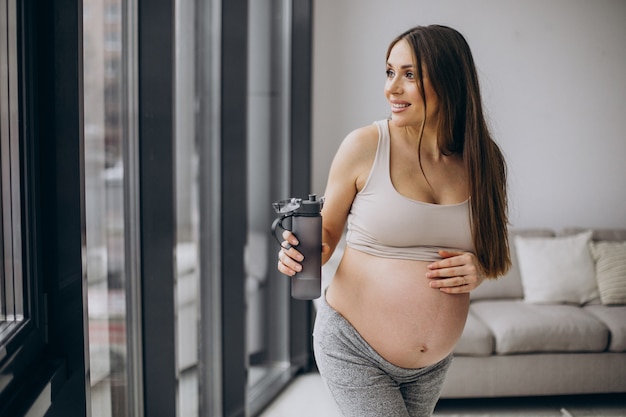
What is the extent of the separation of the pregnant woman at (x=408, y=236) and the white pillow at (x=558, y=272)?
1963 mm

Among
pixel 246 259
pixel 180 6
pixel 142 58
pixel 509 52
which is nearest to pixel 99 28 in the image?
pixel 142 58

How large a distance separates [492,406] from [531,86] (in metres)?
1.91

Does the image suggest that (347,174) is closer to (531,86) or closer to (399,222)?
(399,222)

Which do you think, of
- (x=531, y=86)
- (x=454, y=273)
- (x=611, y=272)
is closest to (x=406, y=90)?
(x=454, y=273)

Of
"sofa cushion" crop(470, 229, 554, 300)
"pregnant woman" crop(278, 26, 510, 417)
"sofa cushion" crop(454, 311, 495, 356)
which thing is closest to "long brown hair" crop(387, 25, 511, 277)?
"pregnant woman" crop(278, 26, 510, 417)

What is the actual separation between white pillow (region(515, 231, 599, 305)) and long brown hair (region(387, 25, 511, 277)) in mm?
1926

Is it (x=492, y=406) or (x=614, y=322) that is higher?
(x=614, y=322)

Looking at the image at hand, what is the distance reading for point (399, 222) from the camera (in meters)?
1.32

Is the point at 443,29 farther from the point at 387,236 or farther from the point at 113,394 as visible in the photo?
the point at 113,394

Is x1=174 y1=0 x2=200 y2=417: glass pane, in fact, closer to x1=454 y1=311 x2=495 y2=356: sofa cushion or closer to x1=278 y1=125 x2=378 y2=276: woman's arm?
x1=278 y1=125 x2=378 y2=276: woman's arm

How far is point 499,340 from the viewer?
287 cm

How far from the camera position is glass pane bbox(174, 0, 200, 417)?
2.12 meters

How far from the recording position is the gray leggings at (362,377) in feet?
4.38

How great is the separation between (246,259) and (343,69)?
5.20 feet
